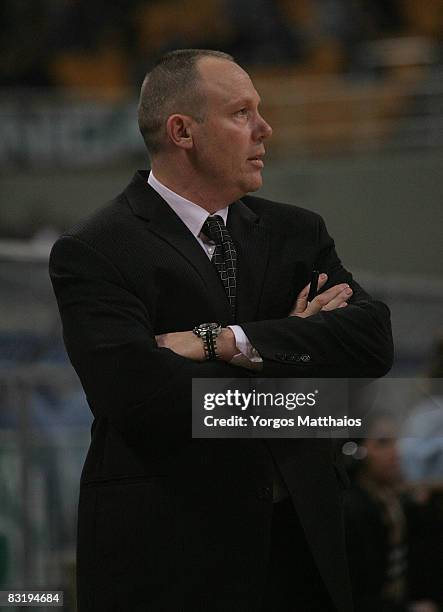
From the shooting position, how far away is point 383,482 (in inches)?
199

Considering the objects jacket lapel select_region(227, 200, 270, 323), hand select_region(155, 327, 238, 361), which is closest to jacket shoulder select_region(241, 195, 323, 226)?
jacket lapel select_region(227, 200, 270, 323)

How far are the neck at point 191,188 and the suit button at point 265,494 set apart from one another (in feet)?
2.08

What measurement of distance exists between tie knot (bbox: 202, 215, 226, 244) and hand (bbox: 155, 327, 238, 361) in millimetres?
239

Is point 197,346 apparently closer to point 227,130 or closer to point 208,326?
point 208,326

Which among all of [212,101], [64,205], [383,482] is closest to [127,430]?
[212,101]

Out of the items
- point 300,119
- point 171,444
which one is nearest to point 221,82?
point 171,444

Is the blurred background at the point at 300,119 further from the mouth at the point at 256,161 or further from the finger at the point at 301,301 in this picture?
the mouth at the point at 256,161

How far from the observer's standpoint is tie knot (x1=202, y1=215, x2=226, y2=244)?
2.60 metres

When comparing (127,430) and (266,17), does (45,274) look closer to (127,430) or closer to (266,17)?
(127,430)

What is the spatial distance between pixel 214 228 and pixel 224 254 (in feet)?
0.22

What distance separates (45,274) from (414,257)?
639cm

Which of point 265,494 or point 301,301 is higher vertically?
point 301,301

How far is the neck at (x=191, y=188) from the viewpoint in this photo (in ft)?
8.57

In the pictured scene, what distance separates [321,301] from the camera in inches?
102
